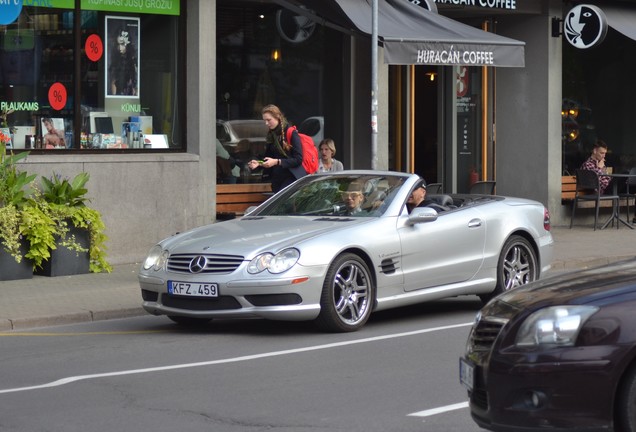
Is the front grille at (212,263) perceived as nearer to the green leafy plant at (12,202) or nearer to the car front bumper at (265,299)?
the car front bumper at (265,299)

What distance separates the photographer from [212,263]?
10047 millimetres

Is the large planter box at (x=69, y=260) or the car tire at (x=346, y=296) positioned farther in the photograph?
the large planter box at (x=69, y=260)

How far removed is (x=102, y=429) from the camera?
682 centimetres

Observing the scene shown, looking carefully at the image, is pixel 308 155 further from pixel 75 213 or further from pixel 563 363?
pixel 563 363

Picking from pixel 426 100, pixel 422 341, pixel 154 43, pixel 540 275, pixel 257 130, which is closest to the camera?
pixel 422 341

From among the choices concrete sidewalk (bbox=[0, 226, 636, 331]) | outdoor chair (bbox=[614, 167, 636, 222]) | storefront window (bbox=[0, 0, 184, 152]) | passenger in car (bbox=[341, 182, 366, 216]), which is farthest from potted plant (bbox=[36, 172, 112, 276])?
outdoor chair (bbox=[614, 167, 636, 222])

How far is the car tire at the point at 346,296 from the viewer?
10148mm

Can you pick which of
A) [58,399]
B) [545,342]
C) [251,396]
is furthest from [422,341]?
[545,342]

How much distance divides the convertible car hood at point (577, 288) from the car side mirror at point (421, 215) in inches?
173

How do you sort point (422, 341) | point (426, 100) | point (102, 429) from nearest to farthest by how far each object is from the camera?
1. point (102, 429)
2. point (422, 341)
3. point (426, 100)

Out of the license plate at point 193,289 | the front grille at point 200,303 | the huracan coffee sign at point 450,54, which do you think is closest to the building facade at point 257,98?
the huracan coffee sign at point 450,54

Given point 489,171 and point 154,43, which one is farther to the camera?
point 489,171

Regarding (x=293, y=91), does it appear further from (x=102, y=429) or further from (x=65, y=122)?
(x=102, y=429)

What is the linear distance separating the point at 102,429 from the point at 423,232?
4.91m
